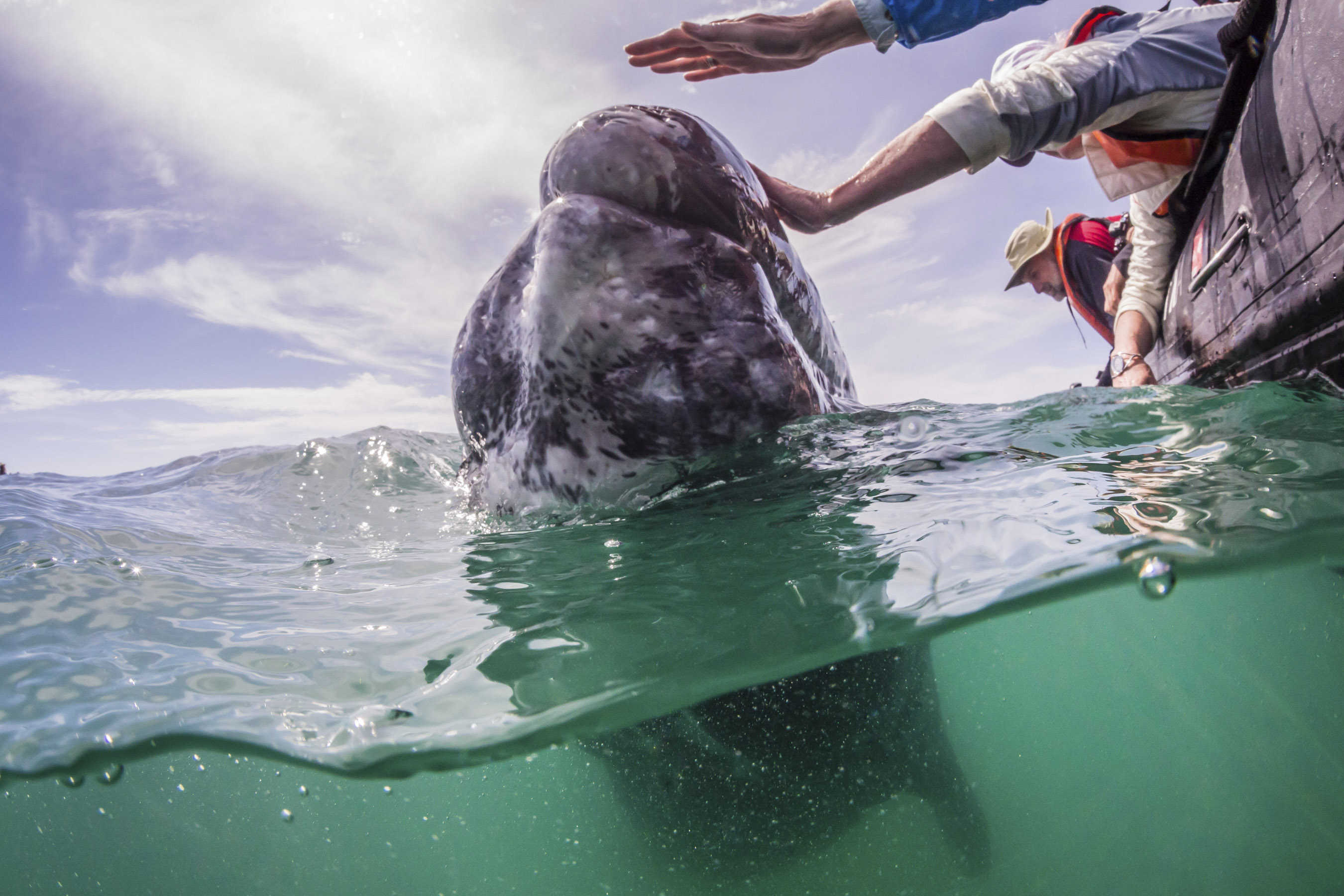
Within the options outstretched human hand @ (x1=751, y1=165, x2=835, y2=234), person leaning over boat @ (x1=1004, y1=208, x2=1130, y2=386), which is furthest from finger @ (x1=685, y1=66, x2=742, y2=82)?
person leaning over boat @ (x1=1004, y1=208, x2=1130, y2=386)

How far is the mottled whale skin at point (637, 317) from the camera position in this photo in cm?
172

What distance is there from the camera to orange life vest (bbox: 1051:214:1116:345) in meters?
6.88

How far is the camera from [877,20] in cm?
280

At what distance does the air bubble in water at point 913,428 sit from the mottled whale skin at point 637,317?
711 mm

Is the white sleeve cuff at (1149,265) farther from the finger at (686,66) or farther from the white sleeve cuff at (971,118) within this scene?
the finger at (686,66)

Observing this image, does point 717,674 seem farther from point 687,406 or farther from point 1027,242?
point 1027,242

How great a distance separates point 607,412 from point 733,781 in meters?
0.99

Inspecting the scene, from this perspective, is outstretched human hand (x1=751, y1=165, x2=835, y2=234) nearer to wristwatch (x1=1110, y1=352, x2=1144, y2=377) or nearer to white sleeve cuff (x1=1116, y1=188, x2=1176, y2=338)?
white sleeve cuff (x1=1116, y1=188, x2=1176, y2=338)

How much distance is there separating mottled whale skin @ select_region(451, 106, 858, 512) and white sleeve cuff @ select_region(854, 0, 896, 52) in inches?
55.1

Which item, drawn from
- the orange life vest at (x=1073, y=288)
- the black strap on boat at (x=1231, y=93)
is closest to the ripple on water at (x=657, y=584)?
the black strap on boat at (x=1231, y=93)

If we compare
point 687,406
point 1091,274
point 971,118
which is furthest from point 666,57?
point 1091,274

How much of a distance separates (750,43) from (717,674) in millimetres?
2502

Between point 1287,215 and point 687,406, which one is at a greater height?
point 1287,215

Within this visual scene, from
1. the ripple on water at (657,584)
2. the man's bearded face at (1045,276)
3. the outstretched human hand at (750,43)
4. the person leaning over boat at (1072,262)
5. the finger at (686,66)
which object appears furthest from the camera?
the man's bearded face at (1045,276)
